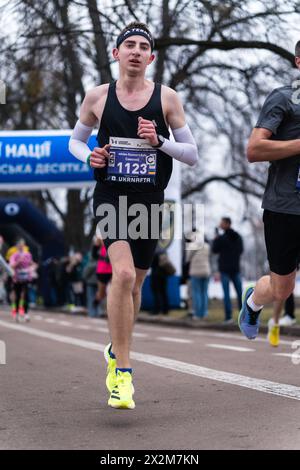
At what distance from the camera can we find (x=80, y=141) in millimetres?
6391

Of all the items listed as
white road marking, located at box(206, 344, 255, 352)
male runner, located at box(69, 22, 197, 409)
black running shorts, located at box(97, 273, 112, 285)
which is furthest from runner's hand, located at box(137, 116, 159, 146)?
black running shorts, located at box(97, 273, 112, 285)

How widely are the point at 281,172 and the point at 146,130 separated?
3.11ft

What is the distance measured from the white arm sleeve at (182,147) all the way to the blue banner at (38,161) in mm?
13840

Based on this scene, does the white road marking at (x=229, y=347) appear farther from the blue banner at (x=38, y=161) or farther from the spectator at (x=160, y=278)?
the blue banner at (x=38, y=161)

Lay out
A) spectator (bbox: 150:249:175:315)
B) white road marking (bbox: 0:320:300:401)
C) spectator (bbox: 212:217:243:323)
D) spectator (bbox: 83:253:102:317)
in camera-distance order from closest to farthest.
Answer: white road marking (bbox: 0:320:300:401)
spectator (bbox: 212:217:243:323)
spectator (bbox: 150:249:175:315)
spectator (bbox: 83:253:102:317)

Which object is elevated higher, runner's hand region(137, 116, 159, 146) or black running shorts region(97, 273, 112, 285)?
runner's hand region(137, 116, 159, 146)

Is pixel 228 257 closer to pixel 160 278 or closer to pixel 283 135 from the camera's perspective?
pixel 160 278

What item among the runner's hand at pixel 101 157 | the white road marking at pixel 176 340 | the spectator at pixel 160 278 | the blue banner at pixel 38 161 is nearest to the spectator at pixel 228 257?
the spectator at pixel 160 278

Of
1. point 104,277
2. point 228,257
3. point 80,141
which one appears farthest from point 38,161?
point 80,141

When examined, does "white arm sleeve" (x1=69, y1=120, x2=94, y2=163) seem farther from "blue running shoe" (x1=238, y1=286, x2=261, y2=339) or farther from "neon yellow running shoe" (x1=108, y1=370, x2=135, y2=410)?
"blue running shoe" (x1=238, y1=286, x2=261, y2=339)

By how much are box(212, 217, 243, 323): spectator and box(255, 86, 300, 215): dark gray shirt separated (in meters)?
11.0

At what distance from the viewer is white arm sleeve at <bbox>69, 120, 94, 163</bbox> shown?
6.27 metres

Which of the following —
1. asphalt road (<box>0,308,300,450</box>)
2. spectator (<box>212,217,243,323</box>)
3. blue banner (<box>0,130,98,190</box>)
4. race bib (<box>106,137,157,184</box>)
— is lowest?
asphalt road (<box>0,308,300,450</box>)

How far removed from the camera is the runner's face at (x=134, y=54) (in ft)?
19.6
